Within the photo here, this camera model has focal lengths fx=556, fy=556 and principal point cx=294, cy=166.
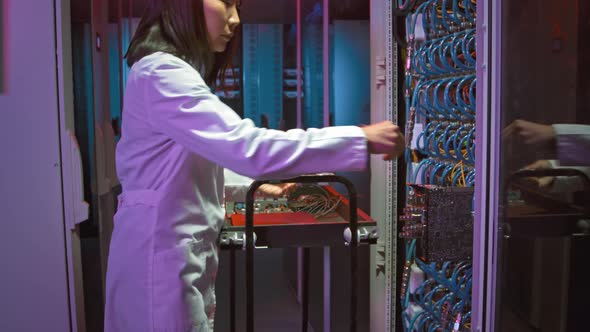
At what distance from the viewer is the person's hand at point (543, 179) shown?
1.64 m

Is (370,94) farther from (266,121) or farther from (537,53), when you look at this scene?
(537,53)

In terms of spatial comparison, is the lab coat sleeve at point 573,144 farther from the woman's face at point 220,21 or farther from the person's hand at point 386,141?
the woman's face at point 220,21

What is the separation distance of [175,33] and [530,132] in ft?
3.56

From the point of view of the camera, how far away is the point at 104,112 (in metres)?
4.13

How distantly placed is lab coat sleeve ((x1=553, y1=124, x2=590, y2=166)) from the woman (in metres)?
0.55

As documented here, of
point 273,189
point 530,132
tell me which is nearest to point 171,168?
point 273,189

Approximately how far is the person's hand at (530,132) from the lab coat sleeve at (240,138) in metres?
0.61

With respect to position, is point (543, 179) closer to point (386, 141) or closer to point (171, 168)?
point (386, 141)

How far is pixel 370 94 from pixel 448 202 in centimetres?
112

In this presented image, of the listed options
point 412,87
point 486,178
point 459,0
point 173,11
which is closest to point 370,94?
point 412,87

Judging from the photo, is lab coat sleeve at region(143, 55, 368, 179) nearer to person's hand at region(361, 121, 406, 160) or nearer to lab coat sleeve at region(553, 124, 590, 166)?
person's hand at region(361, 121, 406, 160)

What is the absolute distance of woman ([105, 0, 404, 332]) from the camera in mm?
1372

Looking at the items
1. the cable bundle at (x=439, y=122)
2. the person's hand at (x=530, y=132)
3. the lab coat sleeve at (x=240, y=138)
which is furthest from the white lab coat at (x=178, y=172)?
the cable bundle at (x=439, y=122)

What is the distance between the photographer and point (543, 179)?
1667 mm
